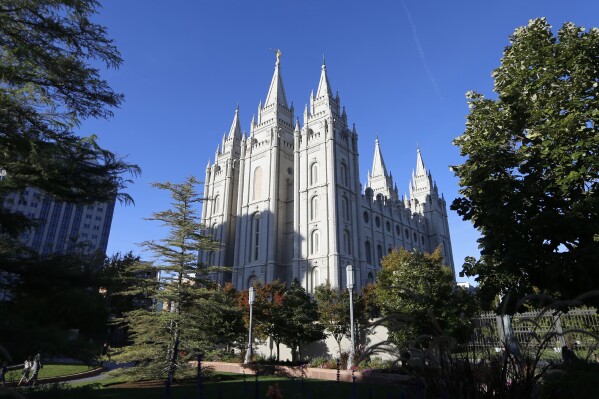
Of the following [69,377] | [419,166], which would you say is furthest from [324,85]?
[69,377]

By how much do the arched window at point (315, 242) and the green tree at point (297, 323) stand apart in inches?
667

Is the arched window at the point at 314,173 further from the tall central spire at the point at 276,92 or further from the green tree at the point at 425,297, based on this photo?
the green tree at the point at 425,297

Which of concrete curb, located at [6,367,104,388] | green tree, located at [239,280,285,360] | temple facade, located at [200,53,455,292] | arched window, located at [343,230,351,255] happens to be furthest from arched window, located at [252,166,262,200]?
concrete curb, located at [6,367,104,388]

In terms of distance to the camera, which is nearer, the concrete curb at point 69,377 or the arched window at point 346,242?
the concrete curb at point 69,377

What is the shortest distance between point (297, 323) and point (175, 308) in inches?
362

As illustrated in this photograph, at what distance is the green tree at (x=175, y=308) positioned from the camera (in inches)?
546

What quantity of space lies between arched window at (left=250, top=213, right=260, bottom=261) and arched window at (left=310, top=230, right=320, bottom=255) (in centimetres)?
688

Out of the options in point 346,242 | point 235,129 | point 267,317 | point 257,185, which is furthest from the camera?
point 235,129

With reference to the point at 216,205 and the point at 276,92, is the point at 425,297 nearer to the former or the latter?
the point at 216,205

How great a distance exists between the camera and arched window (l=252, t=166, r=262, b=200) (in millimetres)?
48066

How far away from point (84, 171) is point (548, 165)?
10.0 meters

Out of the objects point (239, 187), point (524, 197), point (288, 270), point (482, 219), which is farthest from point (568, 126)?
point (239, 187)

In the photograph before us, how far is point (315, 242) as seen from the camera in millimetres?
41719

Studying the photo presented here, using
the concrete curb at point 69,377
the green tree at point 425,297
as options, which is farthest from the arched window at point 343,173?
the concrete curb at point 69,377
